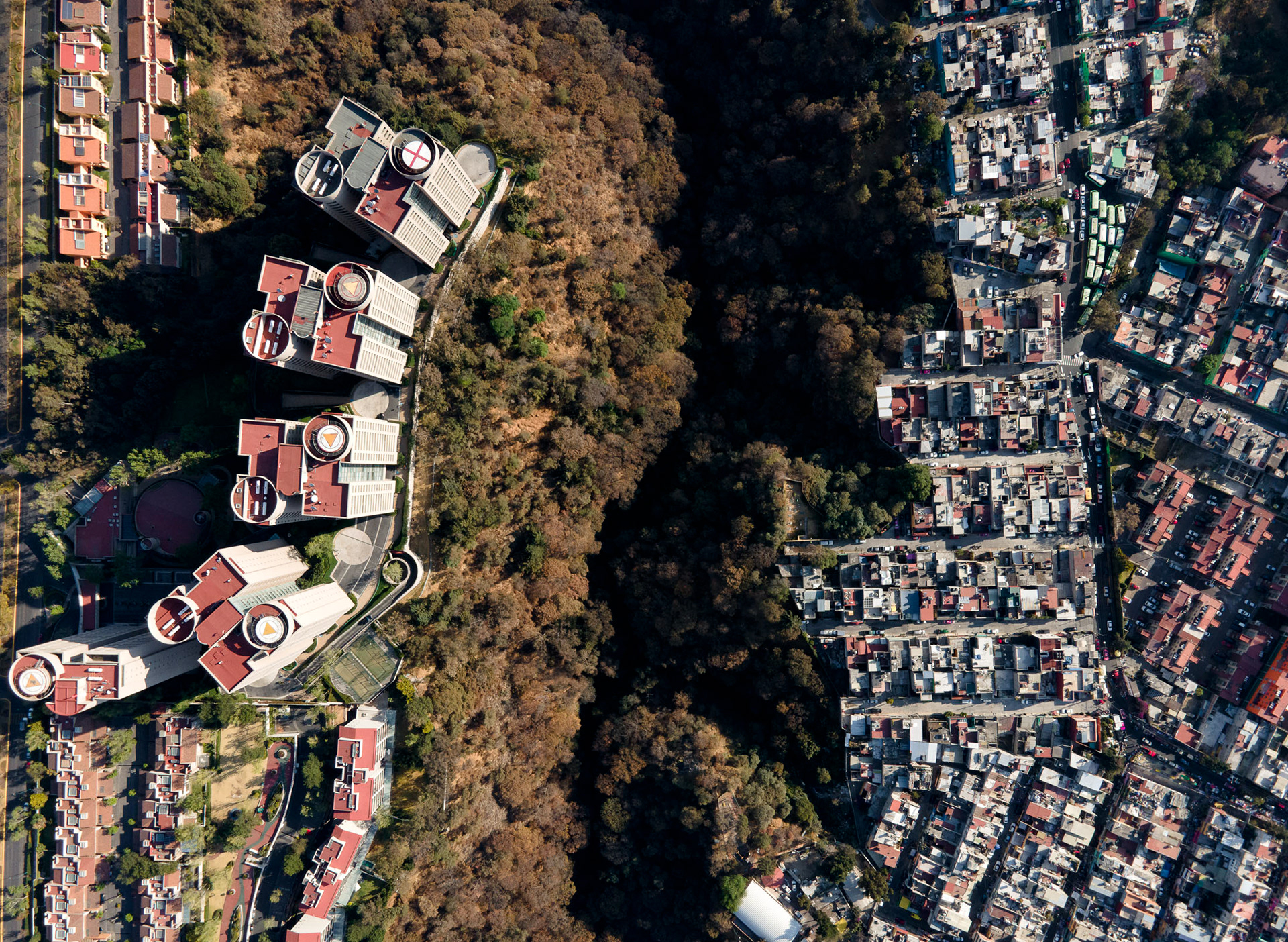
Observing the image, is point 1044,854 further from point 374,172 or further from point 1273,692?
point 374,172

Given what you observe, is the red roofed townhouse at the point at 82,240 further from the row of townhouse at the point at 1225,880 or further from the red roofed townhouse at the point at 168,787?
the row of townhouse at the point at 1225,880

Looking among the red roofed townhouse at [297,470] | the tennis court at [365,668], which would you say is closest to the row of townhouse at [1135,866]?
the tennis court at [365,668]

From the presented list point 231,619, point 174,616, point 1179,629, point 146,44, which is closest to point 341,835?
point 231,619

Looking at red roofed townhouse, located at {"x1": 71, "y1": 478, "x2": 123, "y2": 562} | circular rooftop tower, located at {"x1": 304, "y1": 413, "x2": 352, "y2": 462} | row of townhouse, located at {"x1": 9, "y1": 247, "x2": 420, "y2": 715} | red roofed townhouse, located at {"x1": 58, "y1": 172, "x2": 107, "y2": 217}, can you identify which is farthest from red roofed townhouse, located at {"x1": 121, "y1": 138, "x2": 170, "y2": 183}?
circular rooftop tower, located at {"x1": 304, "y1": 413, "x2": 352, "y2": 462}

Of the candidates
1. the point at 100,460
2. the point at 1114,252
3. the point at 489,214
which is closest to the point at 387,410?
the point at 489,214

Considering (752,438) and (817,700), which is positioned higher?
(752,438)

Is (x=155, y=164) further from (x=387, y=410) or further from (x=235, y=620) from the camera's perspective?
(x=235, y=620)

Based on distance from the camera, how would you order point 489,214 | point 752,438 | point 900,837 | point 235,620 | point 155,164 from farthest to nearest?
point 752,438, point 900,837, point 489,214, point 155,164, point 235,620
